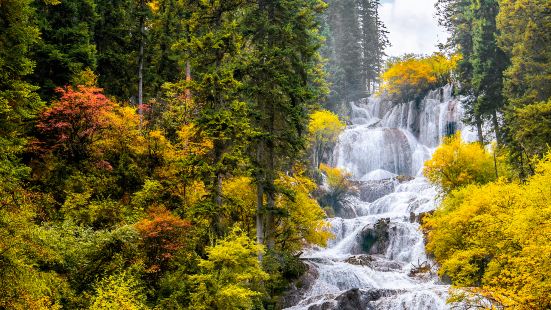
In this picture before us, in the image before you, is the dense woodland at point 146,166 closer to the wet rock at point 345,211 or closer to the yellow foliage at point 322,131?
the wet rock at point 345,211

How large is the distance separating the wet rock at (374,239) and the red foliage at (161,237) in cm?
2087

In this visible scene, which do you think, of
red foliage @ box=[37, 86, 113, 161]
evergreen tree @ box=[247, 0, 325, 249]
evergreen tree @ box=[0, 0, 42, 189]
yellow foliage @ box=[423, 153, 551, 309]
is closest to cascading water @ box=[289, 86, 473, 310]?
yellow foliage @ box=[423, 153, 551, 309]

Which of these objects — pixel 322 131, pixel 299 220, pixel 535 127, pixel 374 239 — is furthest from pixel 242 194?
pixel 322 131

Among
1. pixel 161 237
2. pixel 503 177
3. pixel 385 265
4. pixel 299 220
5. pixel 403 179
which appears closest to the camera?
pixel 161 237

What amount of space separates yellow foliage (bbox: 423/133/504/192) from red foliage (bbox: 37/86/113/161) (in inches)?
841

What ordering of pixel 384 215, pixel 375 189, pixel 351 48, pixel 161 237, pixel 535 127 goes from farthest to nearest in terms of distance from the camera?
1. pixel 351 48
2. pixel 375 189
3. pixel 384 215
4. pixel 535 127
5. pixel 161 237

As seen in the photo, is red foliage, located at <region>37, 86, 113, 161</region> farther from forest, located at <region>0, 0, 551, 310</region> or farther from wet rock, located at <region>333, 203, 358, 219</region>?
wet rock, located at <region>333, 203, 358, 219</region>

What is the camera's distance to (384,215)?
38.8m

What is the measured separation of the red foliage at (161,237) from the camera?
15.4 metres

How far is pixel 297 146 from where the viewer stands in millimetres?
21625

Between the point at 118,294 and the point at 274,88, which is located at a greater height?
the point at 274,88

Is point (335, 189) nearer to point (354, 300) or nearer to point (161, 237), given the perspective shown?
point (354, 300)

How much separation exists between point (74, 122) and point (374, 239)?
24.0 m

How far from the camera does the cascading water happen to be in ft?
70.3
